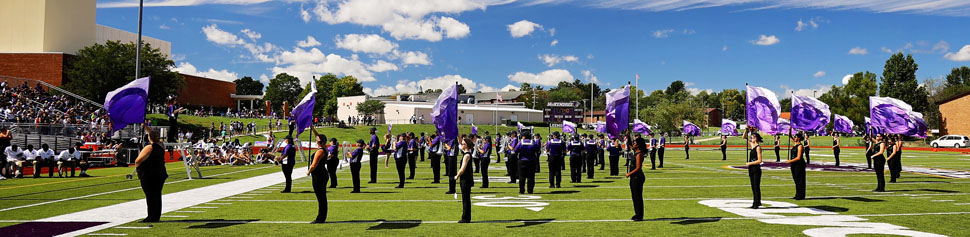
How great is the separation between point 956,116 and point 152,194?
80665 mm

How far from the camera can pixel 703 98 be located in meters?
169

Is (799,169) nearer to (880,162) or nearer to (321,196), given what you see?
(880,162)

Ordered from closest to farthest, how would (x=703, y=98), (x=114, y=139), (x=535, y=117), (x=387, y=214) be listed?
(x=387, y=214)
(x=114, y=139)
(x=535, y=117)
(x=703, y=98)

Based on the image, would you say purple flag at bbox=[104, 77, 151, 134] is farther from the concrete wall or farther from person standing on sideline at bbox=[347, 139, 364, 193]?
the concrete wall

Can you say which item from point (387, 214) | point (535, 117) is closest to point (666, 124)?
point (535, 117)

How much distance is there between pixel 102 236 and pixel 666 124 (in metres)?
86.1

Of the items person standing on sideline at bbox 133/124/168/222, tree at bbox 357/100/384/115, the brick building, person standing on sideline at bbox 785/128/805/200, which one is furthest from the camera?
tree at bbox 357/100/384/115

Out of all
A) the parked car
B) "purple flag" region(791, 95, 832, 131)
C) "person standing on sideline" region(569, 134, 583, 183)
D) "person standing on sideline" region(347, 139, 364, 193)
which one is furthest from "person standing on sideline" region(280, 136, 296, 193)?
the parked car

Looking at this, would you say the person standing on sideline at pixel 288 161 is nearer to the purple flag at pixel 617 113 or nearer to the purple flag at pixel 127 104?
the purple flag at pixel 127 104

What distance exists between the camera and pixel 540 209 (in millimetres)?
11875

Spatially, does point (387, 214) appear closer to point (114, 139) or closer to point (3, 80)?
point (114, 139)

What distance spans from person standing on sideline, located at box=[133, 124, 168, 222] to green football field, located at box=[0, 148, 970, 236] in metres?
0.33

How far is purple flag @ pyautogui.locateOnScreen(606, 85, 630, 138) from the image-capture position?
13.4 metres

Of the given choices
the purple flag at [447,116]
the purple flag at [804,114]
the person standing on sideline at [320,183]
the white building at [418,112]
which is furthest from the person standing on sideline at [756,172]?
the white building at [418,112]
